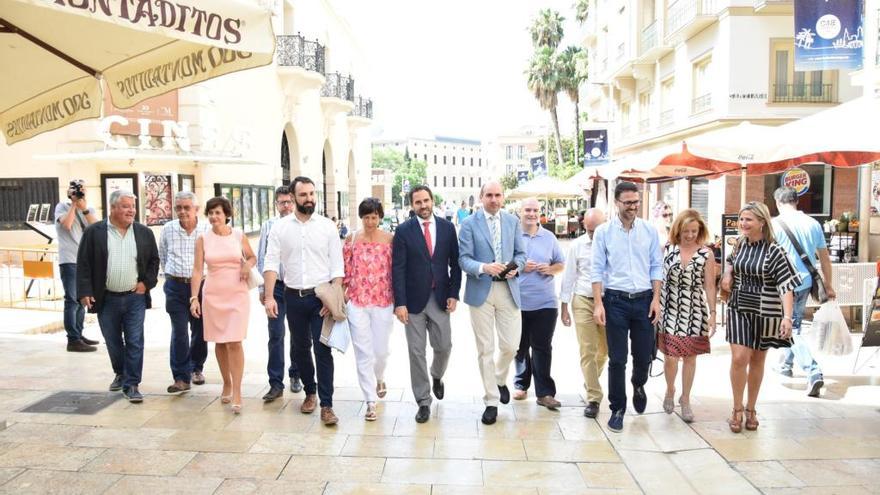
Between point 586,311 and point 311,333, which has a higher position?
point 586,311

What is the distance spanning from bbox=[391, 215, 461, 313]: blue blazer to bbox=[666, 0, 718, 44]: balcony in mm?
18694

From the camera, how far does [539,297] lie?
5.92 metres

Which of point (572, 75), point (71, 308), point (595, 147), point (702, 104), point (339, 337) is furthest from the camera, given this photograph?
point (572, 75)

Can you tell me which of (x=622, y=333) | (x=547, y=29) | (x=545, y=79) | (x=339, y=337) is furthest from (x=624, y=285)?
(x=547, y=29)

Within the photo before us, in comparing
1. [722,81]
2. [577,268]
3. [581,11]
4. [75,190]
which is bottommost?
[577,268]

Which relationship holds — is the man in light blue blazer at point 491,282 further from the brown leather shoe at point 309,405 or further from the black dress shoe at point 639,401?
the brown leather shoe at point 309,405

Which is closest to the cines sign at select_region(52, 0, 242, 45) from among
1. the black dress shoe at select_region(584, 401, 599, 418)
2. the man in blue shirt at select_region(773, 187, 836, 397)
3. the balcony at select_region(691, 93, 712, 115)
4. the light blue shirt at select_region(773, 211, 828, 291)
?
the black dress shoe at select_region(584, 401, 599, 418)

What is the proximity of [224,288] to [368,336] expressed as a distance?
129 cm

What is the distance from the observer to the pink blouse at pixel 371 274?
560cm

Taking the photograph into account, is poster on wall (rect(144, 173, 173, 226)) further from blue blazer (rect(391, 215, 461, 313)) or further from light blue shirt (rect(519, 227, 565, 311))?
light blue shirt (rect(519, 227, 565, 311))

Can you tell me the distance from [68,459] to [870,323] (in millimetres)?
6687

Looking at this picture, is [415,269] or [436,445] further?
[415,269]

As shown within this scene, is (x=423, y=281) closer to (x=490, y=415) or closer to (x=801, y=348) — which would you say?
(x=490, y=415)

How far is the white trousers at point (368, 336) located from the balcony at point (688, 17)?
62.5 ft
